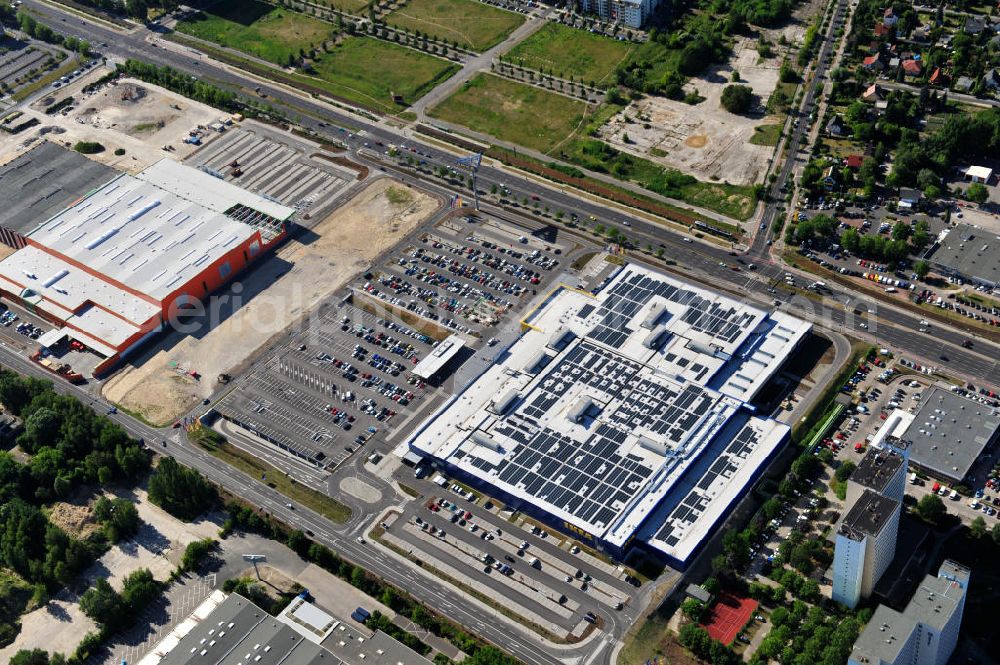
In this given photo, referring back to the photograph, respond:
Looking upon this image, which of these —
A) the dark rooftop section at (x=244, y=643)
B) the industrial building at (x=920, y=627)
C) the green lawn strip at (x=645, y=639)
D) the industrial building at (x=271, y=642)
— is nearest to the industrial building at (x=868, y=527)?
the industrial building at (x=920, y=627)

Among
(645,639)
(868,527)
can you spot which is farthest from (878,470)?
(645,639)

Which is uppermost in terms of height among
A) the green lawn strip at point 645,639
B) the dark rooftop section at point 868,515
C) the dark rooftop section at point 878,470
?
the dark rooftop section at point 878,470

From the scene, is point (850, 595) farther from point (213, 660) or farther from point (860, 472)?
point (213, 660)

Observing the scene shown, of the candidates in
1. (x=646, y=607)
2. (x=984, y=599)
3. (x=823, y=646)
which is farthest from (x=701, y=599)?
(x=984, y=599)

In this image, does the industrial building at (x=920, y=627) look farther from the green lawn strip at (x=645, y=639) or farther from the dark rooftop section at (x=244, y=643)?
the dark rooftop section at (x=244, y=643)

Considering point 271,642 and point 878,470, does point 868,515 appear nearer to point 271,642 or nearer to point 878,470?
point 878,470

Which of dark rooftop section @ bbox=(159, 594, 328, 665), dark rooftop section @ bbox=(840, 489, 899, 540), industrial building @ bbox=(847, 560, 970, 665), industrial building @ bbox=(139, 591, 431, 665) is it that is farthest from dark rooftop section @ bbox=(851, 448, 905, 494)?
dark rooftop section @ bbox=(159, 594, 328, 665)

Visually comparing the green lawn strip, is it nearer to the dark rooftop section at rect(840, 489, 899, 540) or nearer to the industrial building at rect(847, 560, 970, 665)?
the industrial building at rect(847, 560, 970, 665)
